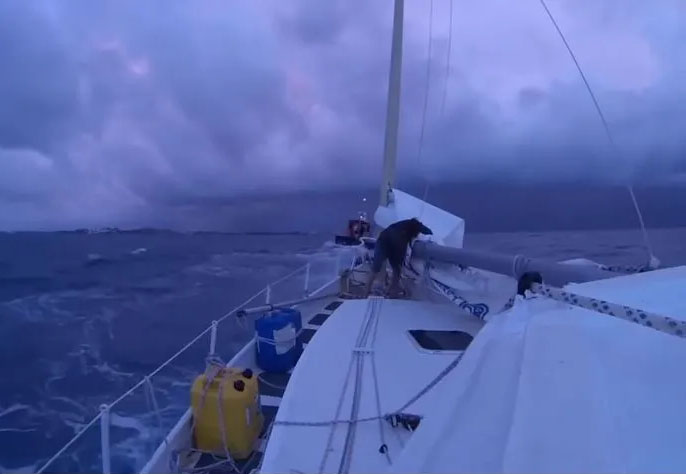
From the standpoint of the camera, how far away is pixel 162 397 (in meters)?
9.52

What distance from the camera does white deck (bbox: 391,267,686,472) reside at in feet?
4.78

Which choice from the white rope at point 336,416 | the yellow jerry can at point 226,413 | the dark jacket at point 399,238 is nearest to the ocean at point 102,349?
the yellow jerry can at point 226,413

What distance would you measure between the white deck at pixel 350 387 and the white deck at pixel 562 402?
31cm

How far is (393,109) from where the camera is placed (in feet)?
35.2

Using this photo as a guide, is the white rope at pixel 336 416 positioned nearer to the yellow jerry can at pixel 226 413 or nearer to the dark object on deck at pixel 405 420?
the dark object on deck at pixel 405 420

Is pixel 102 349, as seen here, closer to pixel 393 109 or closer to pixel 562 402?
pixel 393 109

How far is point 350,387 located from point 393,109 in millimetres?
8148

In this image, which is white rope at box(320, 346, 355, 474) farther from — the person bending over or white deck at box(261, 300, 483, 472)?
the person bending over

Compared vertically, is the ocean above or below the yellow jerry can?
below

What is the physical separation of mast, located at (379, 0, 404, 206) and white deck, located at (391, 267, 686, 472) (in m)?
8.40

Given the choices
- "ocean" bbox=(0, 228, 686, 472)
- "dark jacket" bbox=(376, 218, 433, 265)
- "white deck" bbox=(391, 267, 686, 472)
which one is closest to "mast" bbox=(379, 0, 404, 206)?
"dark jacket" bbox=(376, 218, 433, 265)

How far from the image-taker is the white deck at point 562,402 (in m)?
1.46

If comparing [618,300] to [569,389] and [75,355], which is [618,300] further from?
[75,355]

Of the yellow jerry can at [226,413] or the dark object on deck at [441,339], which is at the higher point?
the dark object on deck at [441,339]
